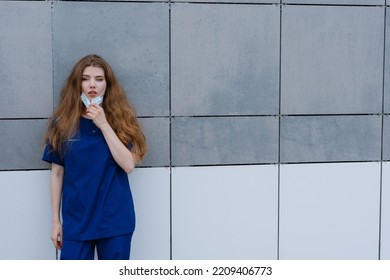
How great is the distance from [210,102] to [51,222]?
Answer: 140 centimetres

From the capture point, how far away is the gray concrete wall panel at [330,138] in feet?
13.7

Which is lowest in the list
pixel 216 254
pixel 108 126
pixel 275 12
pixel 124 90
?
pixel 216 254

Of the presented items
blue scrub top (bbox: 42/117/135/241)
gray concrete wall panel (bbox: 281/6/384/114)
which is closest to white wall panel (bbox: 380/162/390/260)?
gray concrete wall panel (bbox: 281/6/384/114)

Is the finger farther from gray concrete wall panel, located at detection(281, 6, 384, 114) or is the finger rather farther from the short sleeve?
gray concrete wall panel, located at detection(281, 6, 384, 114)

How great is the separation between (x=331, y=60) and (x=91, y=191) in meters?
2.02

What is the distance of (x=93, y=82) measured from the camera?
358cm

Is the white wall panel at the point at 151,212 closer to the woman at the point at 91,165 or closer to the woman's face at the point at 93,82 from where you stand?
the woman at the point at 91,165

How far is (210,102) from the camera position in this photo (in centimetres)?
404

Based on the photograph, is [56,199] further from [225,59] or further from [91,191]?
[225,59]

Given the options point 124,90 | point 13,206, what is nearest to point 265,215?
point 124,90

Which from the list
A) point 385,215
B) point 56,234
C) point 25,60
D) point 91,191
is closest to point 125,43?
point 25,60

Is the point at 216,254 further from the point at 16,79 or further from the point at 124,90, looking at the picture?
the point at 16,79

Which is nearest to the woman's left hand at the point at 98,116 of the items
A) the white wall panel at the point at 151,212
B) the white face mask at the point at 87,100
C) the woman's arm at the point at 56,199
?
the white face mask at the point at 87,100

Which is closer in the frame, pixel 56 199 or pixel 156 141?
pixel 56 199
